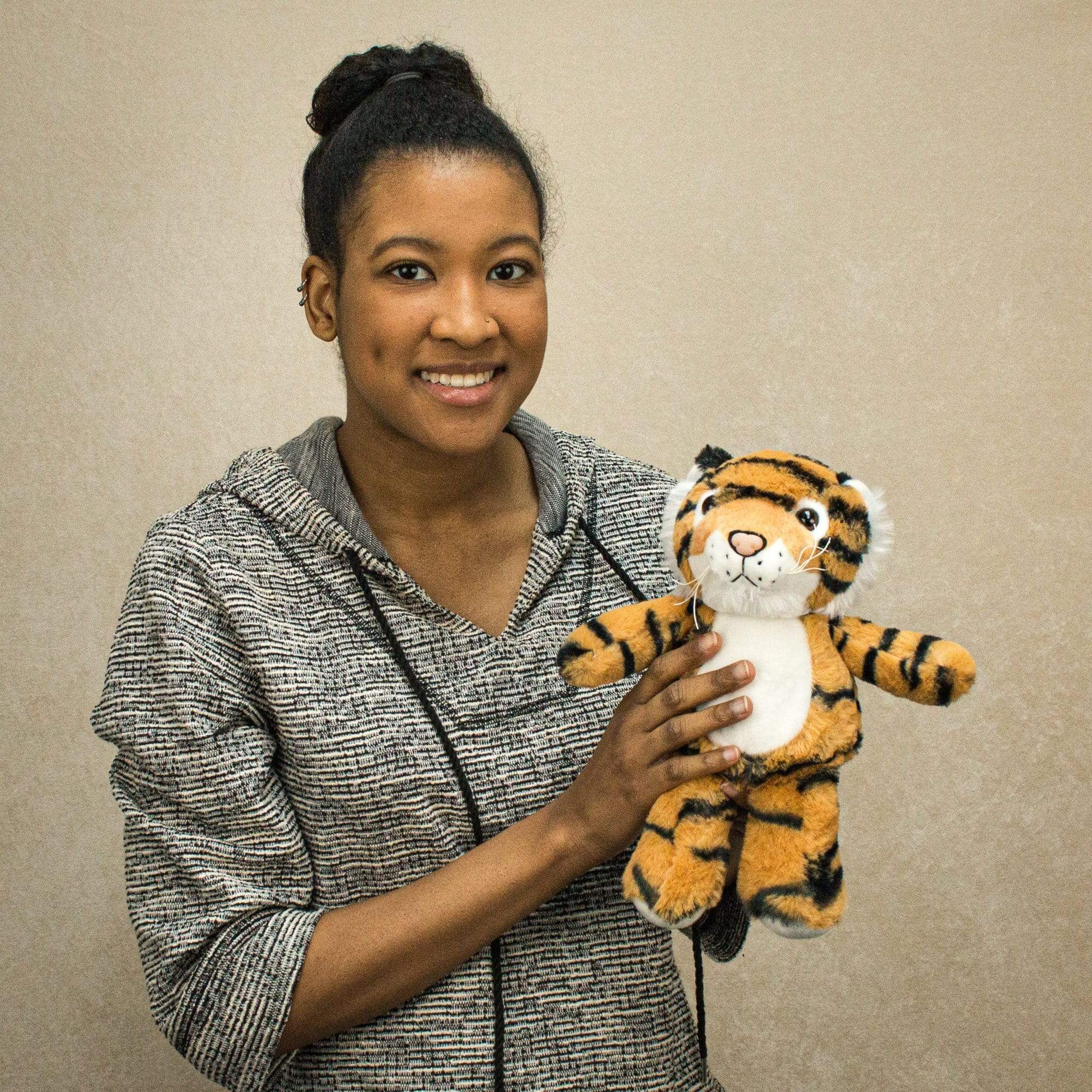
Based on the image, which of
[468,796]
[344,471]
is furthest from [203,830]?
[344,471]

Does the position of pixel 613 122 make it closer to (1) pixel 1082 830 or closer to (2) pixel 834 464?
(2) pixel 834 464

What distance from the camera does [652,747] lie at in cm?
95

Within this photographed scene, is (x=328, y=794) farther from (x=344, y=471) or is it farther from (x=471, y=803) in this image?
(x=344, y=471)

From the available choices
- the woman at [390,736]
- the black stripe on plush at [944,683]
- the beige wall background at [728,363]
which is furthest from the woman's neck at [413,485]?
the beige wall background at [728,363]

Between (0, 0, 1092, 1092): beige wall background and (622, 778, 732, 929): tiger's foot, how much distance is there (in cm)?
116

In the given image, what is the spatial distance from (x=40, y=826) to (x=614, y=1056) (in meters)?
1.11

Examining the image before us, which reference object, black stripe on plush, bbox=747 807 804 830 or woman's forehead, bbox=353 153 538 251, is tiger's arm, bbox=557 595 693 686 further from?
woman's forehead, bbox=353 153 538 251

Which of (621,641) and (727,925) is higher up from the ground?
(621,641)

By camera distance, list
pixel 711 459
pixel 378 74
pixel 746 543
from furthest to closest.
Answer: pixel 378 74 < pixel 711 459 < pixel 746 543

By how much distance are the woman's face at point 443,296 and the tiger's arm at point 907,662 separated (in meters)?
0.38

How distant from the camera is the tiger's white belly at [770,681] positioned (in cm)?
88

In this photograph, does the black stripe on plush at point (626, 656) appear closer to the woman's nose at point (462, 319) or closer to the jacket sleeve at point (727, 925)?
the woman's nose at point (462, 319)

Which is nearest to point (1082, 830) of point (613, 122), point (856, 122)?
point (856, 122)

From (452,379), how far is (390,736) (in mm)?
312
